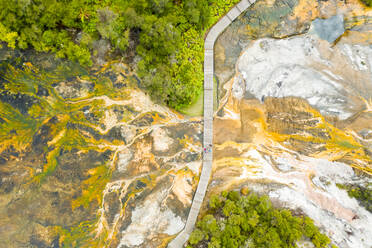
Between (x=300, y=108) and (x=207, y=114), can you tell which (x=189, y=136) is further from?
(x=300, y=108)

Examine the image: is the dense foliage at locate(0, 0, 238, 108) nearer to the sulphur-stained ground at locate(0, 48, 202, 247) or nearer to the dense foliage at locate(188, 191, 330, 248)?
the sulphur-stained ground at locate(0, 48, 202, 247)

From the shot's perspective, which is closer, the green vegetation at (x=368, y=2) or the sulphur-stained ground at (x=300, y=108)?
the sulphur-stained ground at (x=300, y=108)

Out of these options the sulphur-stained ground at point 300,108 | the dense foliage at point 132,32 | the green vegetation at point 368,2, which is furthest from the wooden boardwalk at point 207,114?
the green vegetation at point 368,2

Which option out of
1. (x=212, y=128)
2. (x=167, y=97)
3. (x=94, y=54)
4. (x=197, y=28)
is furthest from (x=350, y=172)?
(x=94, y=54)

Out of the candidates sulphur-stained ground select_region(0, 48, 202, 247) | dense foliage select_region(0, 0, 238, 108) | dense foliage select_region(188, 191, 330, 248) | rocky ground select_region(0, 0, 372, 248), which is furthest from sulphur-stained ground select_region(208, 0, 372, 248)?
sulphur-stained ground select_region(0, 48, 202, 247)

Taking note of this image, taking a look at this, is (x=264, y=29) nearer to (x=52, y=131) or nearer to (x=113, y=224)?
(x=52, y=131)

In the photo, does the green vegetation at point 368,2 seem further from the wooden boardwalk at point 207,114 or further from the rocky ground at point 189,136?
the wooden boardwalk at point 207,114

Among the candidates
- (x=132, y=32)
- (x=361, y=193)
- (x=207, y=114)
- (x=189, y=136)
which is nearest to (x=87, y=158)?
(x=189, y=136)
